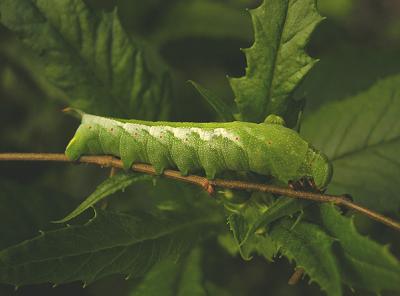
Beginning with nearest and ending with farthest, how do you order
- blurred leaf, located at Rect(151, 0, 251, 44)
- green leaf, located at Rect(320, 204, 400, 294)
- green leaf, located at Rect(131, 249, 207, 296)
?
green leaf, located at Rect(320, 204, 400, 294) < green leaf, located at Rect(131, 249, 207, 296) < blurred leaf, located at Rect(151, 0, 251, 44)

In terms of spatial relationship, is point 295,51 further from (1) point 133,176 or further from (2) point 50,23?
(2) point 50,23

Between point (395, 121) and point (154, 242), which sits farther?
point (395, 121)

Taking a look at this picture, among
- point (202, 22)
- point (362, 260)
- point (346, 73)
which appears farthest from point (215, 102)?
point (202, 22)

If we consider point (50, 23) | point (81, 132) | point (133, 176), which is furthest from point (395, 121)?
A: point (50, 23)

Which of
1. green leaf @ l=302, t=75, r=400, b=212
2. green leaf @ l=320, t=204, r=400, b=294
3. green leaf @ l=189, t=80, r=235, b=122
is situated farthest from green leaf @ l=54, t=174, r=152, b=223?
green leaf @ l=302, t=75, r=400, b=212

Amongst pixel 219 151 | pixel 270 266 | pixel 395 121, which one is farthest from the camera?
pixel 270 266

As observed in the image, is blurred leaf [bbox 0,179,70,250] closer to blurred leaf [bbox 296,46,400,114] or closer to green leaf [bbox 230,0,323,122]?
green leaf [bbox 230,0,323,122]
